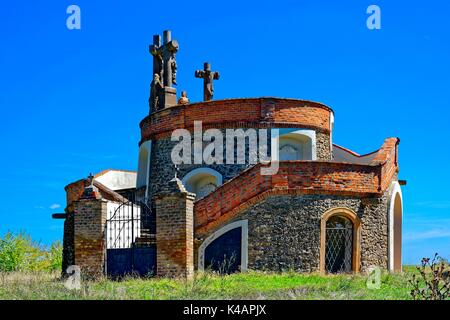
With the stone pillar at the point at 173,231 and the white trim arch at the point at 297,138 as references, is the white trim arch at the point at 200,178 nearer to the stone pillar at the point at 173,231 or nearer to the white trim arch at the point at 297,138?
the white trim arch at the point at 297,138

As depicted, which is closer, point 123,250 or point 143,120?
point 123,250

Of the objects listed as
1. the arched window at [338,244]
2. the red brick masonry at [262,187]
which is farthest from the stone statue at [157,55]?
the arched window at [338,244]

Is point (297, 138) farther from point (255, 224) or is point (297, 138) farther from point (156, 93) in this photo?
point (156, 93)

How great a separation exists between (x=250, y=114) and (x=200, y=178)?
2.90m

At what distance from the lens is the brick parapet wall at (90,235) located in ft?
66.0

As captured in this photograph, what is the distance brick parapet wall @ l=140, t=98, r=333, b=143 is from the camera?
24.1 metres

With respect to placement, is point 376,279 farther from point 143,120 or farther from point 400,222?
point 143,120

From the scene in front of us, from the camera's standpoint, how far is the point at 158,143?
25828mm

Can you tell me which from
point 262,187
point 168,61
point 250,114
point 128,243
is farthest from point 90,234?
point 168,61

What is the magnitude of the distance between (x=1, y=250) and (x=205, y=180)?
53.3 feet

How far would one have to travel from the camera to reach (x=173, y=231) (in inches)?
752

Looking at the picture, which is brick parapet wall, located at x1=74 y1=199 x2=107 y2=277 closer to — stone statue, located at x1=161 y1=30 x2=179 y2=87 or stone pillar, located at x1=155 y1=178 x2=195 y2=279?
stone pillar, located at x1=155 y1=178 x2=195 y2=279
